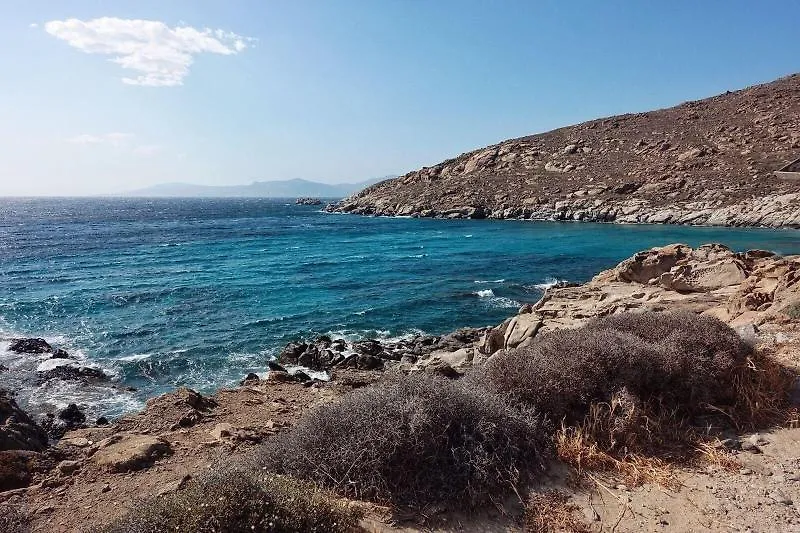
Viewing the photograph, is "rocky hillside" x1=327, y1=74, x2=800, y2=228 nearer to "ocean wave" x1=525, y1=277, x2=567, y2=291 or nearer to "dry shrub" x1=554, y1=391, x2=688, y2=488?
"ocean wave" x1=525, y1=277, x2=567, y2=291

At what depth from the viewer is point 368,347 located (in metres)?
17.7

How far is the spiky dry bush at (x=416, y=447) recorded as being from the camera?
454 cm

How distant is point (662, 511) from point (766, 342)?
521 centimetres

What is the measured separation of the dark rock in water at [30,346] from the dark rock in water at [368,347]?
1189cm

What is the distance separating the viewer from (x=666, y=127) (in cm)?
7288

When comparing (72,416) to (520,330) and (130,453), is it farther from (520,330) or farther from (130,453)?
(520,330)

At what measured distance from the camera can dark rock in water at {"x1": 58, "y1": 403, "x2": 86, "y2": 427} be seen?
12297 mm

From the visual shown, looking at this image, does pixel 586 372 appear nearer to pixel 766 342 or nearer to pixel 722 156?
pixel 766 342

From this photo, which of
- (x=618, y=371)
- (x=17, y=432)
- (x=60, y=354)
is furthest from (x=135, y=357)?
(x=618, y=371)

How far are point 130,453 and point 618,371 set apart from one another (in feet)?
24.0

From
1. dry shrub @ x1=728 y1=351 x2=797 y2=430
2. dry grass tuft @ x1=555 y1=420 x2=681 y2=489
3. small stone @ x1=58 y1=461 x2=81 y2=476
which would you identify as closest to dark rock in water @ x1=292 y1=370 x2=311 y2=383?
small stone @ x1=58 y1=461 x2=81 y2=476

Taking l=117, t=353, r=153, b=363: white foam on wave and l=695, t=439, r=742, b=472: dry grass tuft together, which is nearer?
l=695, t=439, r=742, b=472: dry grass tuft

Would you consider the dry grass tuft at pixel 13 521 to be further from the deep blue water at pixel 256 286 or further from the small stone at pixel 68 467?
the deep blue water at pixel 256 286

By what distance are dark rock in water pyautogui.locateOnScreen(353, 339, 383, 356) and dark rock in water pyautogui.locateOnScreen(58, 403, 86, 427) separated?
28.5ft
